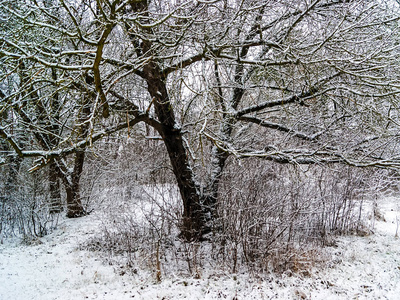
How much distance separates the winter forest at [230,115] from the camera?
172 inches

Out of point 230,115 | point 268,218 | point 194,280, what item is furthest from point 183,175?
point 194,280

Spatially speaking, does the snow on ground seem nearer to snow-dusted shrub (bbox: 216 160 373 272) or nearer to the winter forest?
the winter forest

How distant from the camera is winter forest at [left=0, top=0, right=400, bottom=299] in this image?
436 cm

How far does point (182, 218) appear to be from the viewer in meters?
5.66

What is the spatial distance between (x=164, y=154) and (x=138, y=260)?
12.2 ft

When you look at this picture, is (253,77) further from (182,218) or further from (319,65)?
(182,218)

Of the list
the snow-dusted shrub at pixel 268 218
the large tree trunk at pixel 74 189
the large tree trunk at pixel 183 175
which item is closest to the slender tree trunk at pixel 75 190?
the large tree trunk at pixel 74 189

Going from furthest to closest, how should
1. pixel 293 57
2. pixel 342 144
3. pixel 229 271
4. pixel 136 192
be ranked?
pixel 136 192 → pixel 342 144 → pixel 229 271 → pixel 293 57

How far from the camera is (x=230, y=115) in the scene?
5.41 metres

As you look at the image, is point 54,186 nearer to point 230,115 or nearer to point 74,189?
point 74,189

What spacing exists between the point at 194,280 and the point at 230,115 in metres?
2.99

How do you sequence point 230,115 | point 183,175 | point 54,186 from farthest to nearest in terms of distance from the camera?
1. point 54,186
2. point 183,175
3. point 230,115

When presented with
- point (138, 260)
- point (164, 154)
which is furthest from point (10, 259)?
point (164, 154)

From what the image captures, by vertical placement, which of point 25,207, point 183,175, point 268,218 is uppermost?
point 183,175
